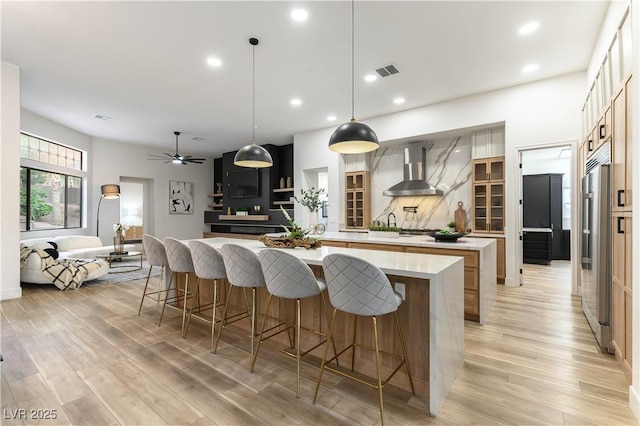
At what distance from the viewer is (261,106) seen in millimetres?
5359

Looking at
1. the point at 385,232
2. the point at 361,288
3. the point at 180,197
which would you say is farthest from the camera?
the point at 180,197

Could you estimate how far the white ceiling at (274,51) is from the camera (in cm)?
286

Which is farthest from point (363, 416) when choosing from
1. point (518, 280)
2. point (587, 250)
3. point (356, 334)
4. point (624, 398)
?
point (518, 280)

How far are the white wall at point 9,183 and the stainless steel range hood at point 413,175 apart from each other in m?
5.77

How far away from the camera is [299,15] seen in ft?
9.53

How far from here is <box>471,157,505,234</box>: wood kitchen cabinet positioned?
5.02 m

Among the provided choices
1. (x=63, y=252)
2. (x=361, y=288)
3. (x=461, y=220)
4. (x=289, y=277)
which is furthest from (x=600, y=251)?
(x=63, y=252)

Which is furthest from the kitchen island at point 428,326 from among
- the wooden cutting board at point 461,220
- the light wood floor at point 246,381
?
the wooden cutting board at point 461,220

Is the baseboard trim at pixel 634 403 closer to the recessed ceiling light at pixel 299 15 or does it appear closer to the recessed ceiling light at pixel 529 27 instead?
the recessed ceiling light at pixel 529 27

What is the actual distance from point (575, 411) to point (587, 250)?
5.63ft

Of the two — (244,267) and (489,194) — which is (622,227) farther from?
(489,194)

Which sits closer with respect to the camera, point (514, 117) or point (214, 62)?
point (214, 62)

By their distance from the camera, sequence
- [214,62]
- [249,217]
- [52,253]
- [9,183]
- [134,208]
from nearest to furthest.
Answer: [214,62] < [9,183] < [52,253] < [249,217] < [134,208]

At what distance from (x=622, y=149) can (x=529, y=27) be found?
1835 mm
